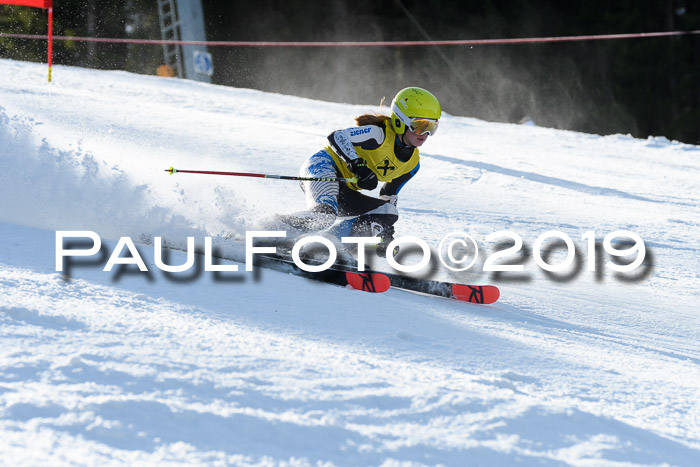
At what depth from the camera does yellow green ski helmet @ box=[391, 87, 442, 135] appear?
4680 mm

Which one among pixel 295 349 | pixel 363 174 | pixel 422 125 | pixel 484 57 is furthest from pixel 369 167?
pixel 484 57

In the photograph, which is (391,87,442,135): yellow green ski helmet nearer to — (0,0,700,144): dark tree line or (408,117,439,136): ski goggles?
(408,117,439,136): ski goggles

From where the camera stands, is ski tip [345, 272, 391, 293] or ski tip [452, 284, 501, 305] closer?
ski tip [345, 272, 391, 293]

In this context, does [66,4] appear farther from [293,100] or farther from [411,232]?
[411,232]

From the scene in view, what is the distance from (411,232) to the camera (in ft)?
19.3

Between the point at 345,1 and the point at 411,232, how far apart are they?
17.2 m

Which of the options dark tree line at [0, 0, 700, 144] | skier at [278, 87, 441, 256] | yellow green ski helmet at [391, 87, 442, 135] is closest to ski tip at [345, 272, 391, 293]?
skier at [278, 87, 441, 256]

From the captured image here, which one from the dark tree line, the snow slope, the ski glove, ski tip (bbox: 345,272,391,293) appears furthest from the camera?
the dark tree line

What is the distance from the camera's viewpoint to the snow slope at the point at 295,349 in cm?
209

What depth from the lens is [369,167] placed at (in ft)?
16.1

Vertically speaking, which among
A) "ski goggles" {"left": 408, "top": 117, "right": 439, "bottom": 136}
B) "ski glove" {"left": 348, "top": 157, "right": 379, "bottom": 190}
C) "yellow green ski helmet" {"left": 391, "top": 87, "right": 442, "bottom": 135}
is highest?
"yellow green ski helmet" {"left": 391, "top": 87, "right": 442, "bottom": 135}

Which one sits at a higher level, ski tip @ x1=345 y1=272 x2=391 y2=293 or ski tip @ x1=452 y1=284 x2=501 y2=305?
ski tip @ x1=345 y1=272 x2=391 y2=293

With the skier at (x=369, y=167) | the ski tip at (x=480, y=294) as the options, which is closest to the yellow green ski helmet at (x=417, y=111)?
the skier at (x=369, y=167)

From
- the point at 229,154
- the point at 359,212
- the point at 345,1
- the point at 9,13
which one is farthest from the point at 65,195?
the point at 345,1
